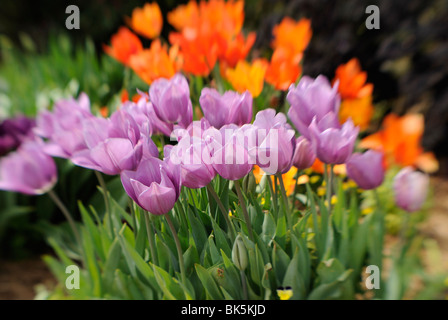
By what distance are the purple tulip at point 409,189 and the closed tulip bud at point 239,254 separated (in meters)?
0.35

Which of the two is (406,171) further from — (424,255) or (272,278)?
(424,255)

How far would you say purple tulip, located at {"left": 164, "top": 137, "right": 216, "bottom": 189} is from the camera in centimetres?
65

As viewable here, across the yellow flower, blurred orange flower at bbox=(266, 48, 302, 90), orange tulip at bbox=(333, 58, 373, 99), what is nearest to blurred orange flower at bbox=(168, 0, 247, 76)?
blurred orange flower at bbox=(266, 48, 302, 90)

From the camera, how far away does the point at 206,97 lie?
2.55ft

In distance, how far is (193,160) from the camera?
0.66m

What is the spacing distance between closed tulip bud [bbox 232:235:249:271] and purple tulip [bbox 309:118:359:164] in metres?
0.19

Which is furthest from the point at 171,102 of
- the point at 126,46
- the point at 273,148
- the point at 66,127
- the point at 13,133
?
the point at 13,133

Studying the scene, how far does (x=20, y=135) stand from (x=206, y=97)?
4.26 feet

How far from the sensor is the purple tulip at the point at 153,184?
0.67 m

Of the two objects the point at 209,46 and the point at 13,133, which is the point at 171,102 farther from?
the point at 13,133

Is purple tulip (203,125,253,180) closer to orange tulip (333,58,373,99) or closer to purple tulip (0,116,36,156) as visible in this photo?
orange tulip (333,58,373,99)

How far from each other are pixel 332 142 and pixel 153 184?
0.94 feet
